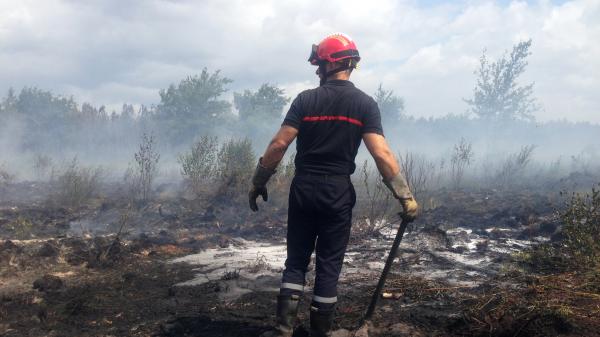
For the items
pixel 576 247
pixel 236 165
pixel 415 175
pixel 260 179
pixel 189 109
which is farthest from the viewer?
pixel 189 109

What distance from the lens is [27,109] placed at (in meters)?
32.4

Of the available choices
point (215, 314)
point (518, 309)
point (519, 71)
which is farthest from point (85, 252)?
point (519, 71)

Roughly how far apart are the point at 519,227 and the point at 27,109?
117 ft

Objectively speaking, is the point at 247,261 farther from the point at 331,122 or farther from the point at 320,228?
the point at 331,122

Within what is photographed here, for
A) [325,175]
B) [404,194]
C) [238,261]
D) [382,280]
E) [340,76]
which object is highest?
[340,76]

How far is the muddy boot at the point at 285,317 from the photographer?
295cm

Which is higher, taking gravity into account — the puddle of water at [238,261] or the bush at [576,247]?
the bush at [576,247]

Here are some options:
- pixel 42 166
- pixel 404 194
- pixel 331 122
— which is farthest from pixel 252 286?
pixel 42 166

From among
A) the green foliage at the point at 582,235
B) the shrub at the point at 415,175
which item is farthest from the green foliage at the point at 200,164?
the green foliage at the point at 582,235

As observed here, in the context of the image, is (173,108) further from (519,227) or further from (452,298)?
(452,298)

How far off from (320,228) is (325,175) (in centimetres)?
41

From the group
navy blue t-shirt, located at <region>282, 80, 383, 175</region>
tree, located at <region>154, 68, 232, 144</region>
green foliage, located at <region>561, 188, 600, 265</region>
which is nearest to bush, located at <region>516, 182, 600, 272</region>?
green foliage, located at <region>561, 188, 600, 265</region>

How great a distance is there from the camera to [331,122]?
3.04 metres

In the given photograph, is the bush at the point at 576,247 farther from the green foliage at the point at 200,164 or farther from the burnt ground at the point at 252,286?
the green foliage at the point at 200,164
